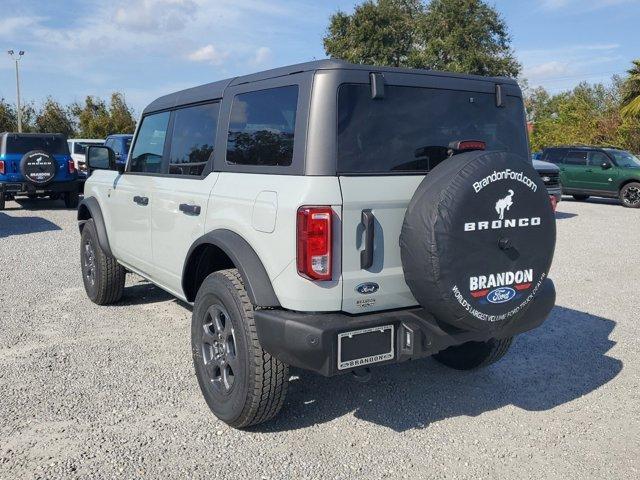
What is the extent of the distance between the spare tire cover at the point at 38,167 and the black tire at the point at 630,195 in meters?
14.6

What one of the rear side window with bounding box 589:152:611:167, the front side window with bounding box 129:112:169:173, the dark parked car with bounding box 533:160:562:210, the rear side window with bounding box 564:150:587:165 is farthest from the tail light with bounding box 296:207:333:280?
the rear side window with bounding box 564:150:587:165

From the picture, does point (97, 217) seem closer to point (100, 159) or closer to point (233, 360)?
point (100, 159)

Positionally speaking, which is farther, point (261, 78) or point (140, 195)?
point (140, 195)

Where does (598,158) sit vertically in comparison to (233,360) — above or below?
above

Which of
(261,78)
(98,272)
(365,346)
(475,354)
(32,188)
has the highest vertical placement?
(261,78)

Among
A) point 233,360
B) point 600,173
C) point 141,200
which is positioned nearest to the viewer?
point 233,360

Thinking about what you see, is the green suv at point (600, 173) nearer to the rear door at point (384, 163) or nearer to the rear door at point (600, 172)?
the rear door at point (600, 172)

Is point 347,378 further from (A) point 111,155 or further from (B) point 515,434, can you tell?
(A) point 111,155

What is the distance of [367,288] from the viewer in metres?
3.04

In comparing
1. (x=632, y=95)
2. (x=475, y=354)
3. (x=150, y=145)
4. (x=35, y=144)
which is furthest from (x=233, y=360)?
(x=632, y=95)

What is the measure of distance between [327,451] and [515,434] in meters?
1.11

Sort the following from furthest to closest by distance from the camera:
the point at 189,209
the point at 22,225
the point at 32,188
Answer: the point at 32,188 < the point at 22,225 < the point at 189,209

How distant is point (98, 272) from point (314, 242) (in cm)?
346

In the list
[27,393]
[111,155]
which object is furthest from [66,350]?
[111,155]
